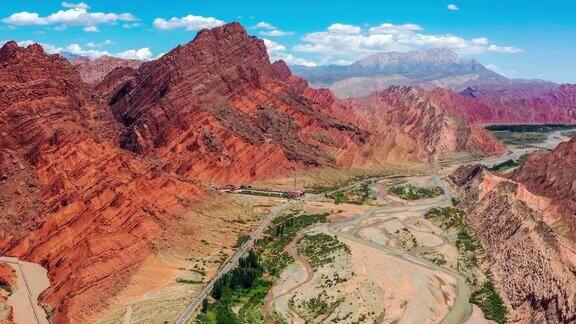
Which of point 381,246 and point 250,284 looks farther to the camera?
point 381,246

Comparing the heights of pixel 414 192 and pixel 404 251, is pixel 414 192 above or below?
above

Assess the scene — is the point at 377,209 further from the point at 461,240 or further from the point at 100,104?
the point at 100,104

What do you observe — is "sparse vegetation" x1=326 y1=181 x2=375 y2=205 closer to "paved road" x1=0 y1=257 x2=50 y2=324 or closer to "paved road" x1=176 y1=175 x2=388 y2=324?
"paved road" x1=176 y1=175 x2=388 y2=324

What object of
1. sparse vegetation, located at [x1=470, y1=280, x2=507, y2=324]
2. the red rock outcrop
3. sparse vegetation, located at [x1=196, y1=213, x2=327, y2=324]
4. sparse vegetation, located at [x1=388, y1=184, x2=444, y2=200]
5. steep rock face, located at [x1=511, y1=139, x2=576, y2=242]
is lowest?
sparse vegetation, located at [x1=470, y1=280, x2=507, y2=324]

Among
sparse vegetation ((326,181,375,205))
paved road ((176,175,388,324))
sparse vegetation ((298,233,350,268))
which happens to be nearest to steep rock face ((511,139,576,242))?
sparse vegetation ((326,181,375,205))

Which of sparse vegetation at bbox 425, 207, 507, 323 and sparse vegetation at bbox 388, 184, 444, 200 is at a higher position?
sparse vegetation at bbox 388, 184, 444, 200

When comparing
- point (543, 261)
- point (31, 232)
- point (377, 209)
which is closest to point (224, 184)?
point (377, 209)

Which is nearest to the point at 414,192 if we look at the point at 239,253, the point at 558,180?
the point at 558,180

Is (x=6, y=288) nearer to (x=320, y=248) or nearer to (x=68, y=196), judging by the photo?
(x=68, y=196)
